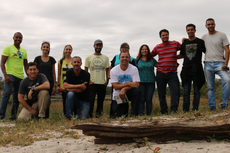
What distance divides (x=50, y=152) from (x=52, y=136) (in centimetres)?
65

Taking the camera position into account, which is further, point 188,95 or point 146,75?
point 146,75

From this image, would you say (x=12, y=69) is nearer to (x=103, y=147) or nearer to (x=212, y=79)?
(x=103, y=147)

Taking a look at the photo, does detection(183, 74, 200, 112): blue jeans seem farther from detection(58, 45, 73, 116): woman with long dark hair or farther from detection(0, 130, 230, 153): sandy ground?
detection(58, 45, 73, 116): woman with long dark hair

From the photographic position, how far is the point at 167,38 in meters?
5.38

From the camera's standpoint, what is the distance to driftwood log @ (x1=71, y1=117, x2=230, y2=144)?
2.70 metres

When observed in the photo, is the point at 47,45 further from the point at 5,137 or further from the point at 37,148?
the point at 37,148

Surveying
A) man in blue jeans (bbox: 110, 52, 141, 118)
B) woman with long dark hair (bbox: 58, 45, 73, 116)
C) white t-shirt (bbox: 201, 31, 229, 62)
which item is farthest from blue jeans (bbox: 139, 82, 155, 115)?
woman with long dark hair (bbox: 58, 45, 73, 116)

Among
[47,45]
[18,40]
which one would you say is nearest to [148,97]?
[47,45]

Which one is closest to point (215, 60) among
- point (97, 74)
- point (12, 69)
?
point (97, 74)

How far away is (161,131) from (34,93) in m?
3.59

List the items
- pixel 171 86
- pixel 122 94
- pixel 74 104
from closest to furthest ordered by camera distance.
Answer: pixel 122 94
pixel 171 86
pixel 74 104

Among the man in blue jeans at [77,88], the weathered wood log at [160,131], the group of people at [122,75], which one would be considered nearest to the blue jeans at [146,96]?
the group of people at [122,75]

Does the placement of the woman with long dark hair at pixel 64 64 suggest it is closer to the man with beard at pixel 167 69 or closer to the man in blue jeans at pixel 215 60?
the man with beard at pixel 167 69

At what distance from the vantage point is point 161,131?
2.79 meters
